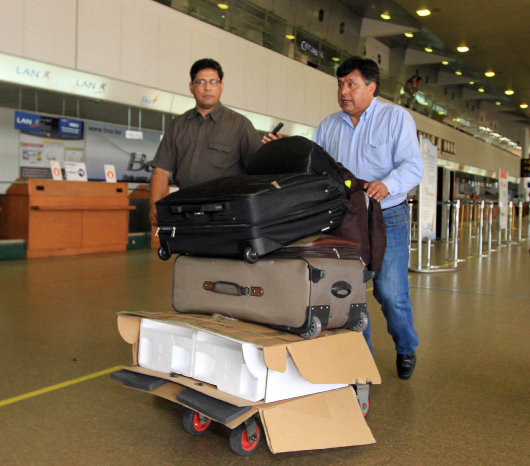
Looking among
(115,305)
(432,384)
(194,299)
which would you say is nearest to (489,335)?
(432,384)

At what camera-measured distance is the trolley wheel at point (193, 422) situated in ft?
6.31

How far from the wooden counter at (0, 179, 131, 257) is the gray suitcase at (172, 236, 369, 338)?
19.9 feet

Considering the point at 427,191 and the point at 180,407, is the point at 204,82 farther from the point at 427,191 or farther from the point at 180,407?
the point at 427,191

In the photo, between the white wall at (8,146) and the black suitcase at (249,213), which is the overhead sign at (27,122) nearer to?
the white wall at (8,146)

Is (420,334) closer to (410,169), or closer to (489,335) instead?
(489,335)

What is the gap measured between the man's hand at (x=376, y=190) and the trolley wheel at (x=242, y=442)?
100 centimetres

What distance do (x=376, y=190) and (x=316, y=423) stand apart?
36.3 inches

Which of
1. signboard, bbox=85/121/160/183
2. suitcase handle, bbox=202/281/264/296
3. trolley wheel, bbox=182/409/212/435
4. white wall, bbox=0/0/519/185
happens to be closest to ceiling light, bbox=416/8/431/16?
white wall, bbox=0/0/519/185

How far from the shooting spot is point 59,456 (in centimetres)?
175

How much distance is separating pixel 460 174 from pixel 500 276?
21093 millimetres

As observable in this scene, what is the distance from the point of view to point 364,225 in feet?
7.14

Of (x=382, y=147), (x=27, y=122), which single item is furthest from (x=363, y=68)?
(x=27, y=122)

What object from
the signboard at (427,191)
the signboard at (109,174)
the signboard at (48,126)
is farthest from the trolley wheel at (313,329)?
the signboard at (48,126)

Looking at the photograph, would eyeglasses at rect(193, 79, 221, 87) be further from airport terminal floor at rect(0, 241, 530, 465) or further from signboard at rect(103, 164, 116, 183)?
signboard at rect(103, 164, 116, 183)
